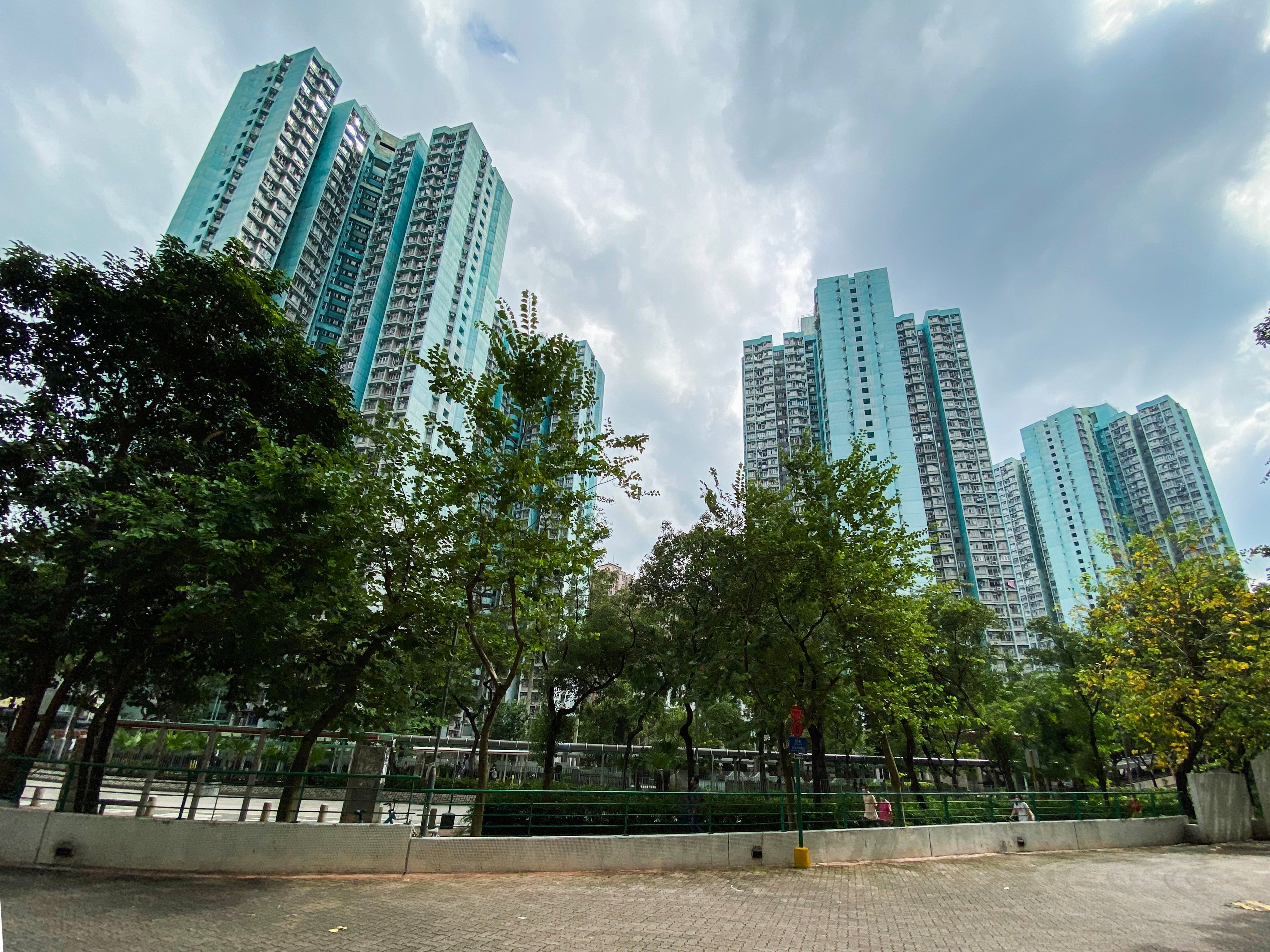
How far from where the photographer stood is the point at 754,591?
1909cm

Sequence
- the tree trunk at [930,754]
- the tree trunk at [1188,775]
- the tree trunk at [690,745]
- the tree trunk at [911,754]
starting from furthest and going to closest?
1. the tree trunk at [930,754]
2. the tree trunk at [690,745]
3. the tree trunk at [911,754]
4. the tree trunk at [1188,775]

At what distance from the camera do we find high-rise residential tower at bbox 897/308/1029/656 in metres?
72.1

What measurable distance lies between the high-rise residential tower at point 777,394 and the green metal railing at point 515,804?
71338 millimetres

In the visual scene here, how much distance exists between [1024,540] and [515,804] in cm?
11152

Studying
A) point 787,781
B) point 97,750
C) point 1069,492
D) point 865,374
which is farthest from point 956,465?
point 97,750

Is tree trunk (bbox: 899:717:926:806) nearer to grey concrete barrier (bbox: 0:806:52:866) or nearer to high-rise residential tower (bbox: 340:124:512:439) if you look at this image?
grey concrete barrier (bbox: 0:806:52:866)

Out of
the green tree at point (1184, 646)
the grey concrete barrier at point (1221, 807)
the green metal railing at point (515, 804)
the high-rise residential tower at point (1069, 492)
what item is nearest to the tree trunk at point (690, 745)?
the green metal railing at point (515, 804)

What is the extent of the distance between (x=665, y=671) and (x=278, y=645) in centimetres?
1385

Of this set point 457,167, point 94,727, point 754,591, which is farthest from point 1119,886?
point 457,167

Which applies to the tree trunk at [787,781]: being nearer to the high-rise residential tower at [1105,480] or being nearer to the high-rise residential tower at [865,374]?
the high-rise residential tower at [865,374]

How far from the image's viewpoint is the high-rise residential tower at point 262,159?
6494cm

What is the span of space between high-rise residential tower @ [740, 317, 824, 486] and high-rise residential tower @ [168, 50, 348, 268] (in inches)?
2719

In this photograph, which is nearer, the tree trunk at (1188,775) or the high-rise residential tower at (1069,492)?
the tree trunk at (1188,775)

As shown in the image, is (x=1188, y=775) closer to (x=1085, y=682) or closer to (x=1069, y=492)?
(x=1085, y=682)
